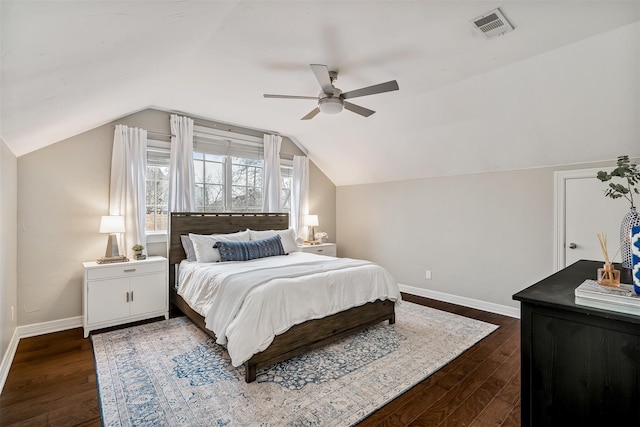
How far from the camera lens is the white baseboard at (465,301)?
3.92 metres

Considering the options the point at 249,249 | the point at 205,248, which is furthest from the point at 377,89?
the point at 205,248

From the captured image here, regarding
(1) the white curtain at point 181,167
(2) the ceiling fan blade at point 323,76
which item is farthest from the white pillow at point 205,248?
(2) the ceiling fan blade at point 323,76

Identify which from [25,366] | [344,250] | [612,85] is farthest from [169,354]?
[612,85]

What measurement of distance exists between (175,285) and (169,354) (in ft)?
4.36

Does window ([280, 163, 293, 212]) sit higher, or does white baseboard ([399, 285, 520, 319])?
window ([280, 163, 293, 212])

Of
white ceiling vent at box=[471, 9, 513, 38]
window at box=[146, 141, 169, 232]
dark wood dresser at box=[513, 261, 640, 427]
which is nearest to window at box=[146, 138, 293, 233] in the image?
window at box=[146, 141, 169, 232]

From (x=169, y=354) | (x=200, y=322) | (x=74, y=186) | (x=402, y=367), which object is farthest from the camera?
(x=74, y=186)

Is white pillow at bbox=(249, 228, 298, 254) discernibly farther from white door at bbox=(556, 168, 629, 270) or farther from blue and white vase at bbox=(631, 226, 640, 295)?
blue and white vase at bbox=(631, 226, 640, 295)

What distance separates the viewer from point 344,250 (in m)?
6.27

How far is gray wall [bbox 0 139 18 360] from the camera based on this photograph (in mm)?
2400

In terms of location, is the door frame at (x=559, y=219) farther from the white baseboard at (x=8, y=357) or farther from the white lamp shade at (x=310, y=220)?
the white baseboard at (x=8, y=357)

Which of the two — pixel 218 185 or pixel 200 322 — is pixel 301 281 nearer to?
pixel 200 322

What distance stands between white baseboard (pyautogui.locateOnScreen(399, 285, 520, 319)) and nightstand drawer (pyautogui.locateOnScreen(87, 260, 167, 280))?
385 centimetres

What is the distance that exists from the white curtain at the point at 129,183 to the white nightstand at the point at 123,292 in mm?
443
